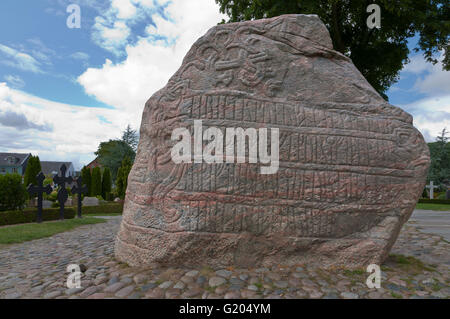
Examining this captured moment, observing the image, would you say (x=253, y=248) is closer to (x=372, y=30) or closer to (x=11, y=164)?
(x=372, y=30)

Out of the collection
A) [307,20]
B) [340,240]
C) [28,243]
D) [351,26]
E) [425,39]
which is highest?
[351,26]

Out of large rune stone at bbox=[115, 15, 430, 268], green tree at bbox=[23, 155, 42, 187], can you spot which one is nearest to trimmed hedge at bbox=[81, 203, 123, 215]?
green tree at bbox=[23, 155, 42, 187]

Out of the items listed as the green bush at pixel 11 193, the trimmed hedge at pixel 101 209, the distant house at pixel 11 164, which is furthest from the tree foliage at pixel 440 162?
the distant house at pixel 11 164

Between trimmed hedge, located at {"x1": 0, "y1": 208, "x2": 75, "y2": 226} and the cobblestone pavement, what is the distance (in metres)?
5.69

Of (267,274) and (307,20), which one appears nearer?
(267,274)

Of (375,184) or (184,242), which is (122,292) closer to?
(184,242)

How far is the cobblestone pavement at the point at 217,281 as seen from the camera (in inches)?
116

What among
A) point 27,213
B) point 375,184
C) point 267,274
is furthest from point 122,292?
point 27,213

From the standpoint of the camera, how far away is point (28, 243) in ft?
19.0

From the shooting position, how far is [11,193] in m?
9.90

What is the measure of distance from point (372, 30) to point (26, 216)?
47.8 feet

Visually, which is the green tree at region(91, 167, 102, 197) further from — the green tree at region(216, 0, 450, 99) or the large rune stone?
the large rune stone

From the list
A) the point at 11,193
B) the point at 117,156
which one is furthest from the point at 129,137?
the point at 11,193

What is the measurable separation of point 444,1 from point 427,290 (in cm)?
1346
